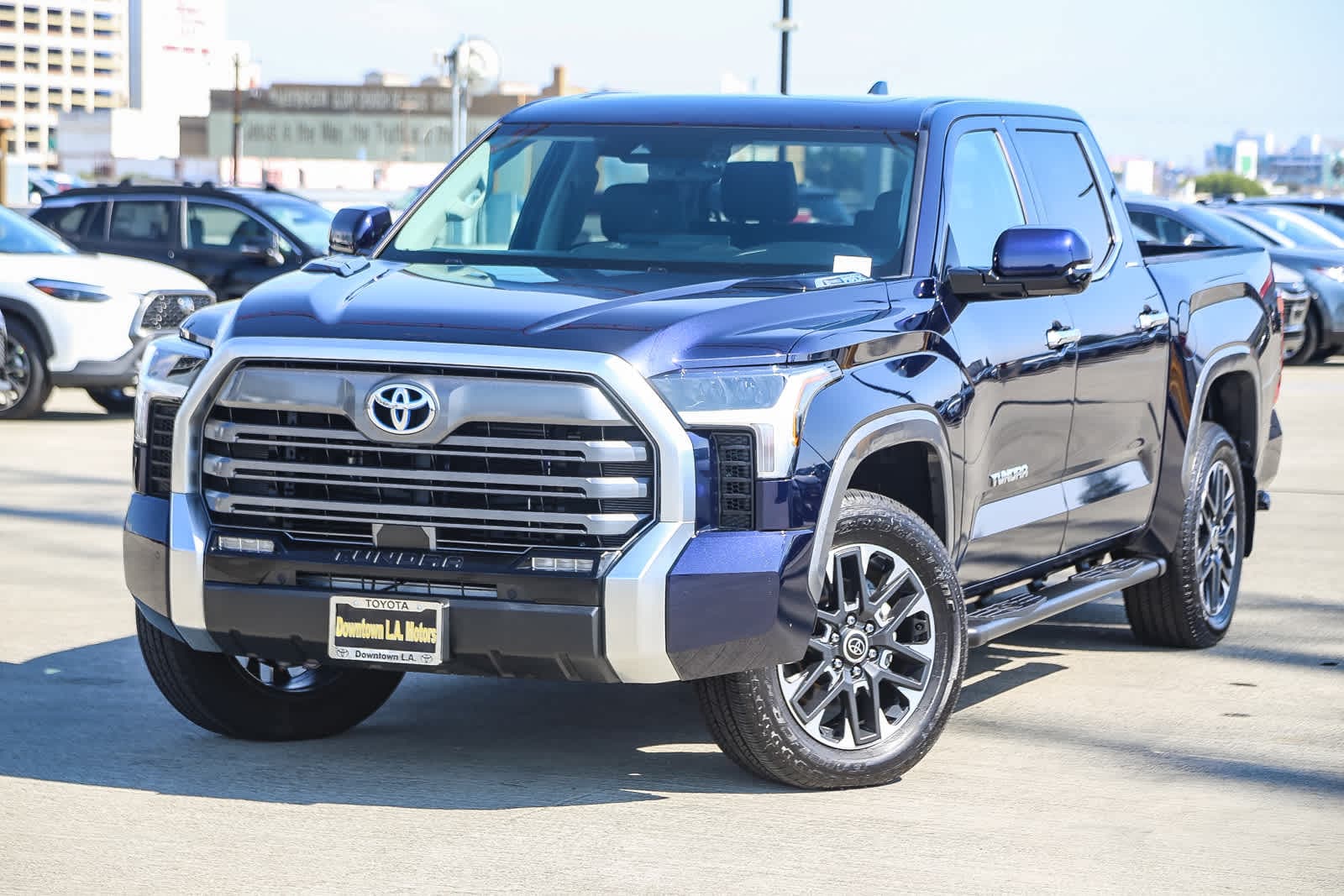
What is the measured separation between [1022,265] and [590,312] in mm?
1455

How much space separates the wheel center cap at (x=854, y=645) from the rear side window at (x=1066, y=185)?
6.73 feet

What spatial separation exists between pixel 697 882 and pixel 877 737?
40.4 inches

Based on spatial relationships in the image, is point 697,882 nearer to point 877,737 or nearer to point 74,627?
point 877,737

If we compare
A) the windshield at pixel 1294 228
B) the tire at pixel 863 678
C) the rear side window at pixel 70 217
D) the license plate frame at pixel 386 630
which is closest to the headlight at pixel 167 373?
the license plate frame at pixel 386 630

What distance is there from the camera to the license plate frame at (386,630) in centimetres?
505

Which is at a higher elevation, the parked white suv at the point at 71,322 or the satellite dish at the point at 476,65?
the satellite dish at the point at 476,65

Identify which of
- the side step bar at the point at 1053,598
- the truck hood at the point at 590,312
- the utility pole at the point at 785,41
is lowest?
the side step bar at the point at 1053,598

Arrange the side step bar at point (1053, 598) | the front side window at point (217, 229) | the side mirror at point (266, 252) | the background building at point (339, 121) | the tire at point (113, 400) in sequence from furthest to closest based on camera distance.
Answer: the background building at point (339, 121), the front side window at point (217, 229), the side mirror at point (266, 252), the tire at point (113, 400), the side step bar at point (1053, 598)

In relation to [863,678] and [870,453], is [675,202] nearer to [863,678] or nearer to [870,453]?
[870,453]

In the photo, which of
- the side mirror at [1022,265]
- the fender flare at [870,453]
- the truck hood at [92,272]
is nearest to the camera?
the fender flare at [870,453]

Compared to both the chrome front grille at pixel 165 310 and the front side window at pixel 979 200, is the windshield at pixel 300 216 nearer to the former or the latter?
the chrome front grille at pixel 165 310

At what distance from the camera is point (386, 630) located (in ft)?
16.7

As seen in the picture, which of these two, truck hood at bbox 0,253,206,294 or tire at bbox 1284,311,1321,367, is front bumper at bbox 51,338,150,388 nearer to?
truck hood at bbox 0,253,206,294

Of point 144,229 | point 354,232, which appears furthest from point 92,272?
point 354,232
